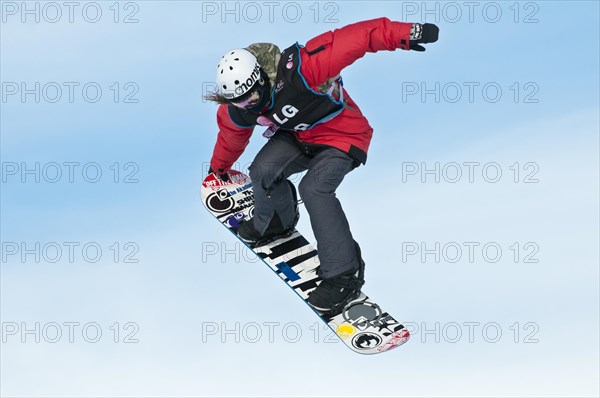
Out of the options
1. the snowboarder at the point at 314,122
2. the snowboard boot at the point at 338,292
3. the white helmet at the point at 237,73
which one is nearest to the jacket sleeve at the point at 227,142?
the snowboarder at the point at 314,122

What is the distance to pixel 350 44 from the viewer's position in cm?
916

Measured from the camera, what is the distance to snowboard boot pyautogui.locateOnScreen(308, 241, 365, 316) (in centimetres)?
973

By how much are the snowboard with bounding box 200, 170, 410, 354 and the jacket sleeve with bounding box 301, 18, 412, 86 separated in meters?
1.83

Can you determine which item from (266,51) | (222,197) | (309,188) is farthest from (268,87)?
(222,197)

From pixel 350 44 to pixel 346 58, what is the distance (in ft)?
0.41

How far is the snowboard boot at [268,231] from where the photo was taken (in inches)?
409

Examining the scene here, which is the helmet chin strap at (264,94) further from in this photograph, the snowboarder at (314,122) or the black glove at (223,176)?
the black glove at (223,176)

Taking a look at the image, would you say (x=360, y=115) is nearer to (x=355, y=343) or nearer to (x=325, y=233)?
(x=325, y=233)

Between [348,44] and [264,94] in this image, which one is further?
[264,94]

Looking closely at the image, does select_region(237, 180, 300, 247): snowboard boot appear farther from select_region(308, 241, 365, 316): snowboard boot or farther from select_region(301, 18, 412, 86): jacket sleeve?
select_region(301, 18, 412, 86): jacket sleeve

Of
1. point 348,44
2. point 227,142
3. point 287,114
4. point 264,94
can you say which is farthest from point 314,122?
point 227,142

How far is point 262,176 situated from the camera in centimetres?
984

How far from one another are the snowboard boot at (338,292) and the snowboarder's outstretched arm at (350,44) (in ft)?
5.31

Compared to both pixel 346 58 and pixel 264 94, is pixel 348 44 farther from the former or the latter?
pixel 264 94
